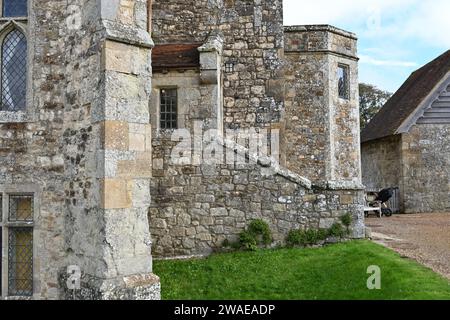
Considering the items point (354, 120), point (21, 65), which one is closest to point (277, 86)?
point (354, 120)

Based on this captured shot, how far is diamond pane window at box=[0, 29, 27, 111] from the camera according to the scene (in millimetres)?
6254

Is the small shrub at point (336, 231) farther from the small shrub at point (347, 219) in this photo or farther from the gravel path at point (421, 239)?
the gravel path at point (421, 239)

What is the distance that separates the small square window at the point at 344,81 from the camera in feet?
42.9

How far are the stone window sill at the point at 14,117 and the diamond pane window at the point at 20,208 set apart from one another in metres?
1.08

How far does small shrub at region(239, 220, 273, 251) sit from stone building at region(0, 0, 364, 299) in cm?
18

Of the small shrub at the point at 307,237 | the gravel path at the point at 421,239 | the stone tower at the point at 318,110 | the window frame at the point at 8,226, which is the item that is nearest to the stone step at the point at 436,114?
the gravel path at the point at 421,239

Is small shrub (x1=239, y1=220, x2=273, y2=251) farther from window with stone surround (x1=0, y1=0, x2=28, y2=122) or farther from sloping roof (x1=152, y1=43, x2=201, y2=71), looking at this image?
window with stone surround (x1=0, y1=0, x2=28, y2=122)

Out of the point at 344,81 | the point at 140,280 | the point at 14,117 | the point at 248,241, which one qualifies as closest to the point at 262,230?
the point at 248,241

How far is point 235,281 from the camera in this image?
7.20m

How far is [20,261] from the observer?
19.9ft

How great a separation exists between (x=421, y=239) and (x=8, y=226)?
8.50 m

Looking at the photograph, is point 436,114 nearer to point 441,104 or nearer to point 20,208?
point 441,104

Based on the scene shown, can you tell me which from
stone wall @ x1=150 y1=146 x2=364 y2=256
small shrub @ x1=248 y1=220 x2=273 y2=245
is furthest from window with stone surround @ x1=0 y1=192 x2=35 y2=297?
small shrub @ x1=248 y1=220 x2=273 y2=245
